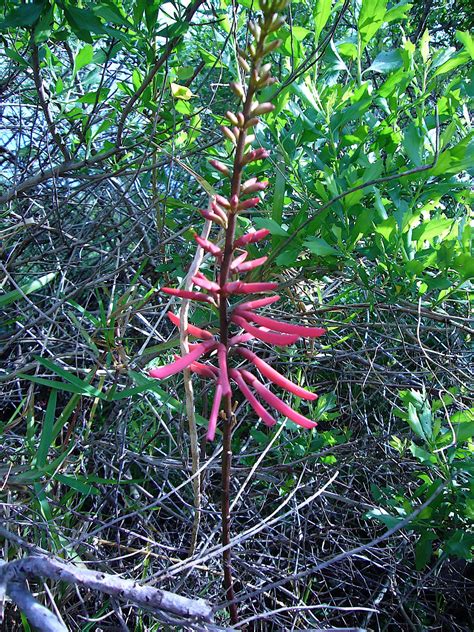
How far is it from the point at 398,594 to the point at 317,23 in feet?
4.61

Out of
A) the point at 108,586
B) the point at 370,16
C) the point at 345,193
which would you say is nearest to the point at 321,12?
the point at 370,16

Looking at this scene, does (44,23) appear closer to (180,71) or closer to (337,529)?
(180,71)

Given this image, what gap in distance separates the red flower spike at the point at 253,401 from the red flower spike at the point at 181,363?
5 centimetres

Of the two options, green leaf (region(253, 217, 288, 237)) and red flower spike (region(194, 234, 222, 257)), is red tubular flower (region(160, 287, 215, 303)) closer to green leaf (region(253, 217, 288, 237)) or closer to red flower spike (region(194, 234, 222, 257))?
red flower spike (region(194, 234, 222, 257))

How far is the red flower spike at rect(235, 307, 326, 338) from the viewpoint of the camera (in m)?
0.77

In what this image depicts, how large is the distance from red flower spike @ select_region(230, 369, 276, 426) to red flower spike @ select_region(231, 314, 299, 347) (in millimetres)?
64

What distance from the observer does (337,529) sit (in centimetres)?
164

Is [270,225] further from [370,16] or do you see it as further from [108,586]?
[108,586]

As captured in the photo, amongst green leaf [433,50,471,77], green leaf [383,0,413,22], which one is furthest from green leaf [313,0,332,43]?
green leaf [433,50,471,77]

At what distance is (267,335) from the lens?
0.82 metres

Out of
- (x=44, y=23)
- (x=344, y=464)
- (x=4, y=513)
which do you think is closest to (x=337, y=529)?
(x=344, y=464)

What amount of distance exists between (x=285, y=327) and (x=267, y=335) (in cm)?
3

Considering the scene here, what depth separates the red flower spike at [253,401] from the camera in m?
0.77

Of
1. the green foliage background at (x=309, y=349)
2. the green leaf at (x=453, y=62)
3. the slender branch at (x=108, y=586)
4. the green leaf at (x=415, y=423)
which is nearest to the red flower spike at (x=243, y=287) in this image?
the slender branch at (x=108, y=586)
